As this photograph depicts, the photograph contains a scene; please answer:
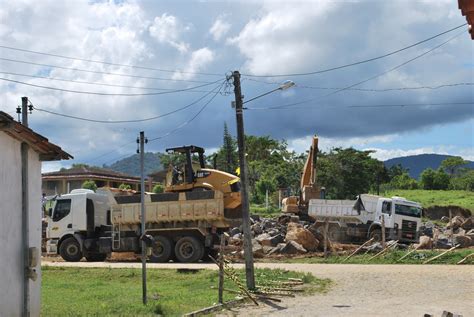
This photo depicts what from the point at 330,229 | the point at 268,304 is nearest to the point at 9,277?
the point at 268,304

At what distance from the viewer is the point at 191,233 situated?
93.8 feet

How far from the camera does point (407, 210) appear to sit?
36.3m

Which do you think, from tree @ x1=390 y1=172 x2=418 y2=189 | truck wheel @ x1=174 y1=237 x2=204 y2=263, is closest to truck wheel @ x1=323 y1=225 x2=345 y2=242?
truck wheel @ x1=174 y1=237 x2=204 y2=263

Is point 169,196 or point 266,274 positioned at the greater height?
point 169,196

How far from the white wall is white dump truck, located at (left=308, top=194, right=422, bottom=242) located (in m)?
25.7

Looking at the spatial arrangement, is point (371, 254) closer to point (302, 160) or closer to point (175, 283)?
point (175, 283)

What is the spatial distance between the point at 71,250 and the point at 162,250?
5.04 metres

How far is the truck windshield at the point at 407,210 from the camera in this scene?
3603 cm

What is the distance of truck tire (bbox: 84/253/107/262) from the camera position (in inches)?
1243

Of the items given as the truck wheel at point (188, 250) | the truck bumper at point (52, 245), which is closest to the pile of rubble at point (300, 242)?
the truck wheel at point (188, 250)

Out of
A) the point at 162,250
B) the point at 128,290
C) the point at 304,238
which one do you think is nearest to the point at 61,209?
the point at 162,250

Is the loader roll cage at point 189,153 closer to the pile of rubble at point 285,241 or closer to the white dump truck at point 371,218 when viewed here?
the pile of rubble at point 285,241

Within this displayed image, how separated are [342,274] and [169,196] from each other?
9492 millimetres

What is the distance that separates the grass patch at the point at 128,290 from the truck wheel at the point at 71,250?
4046 millimetres
